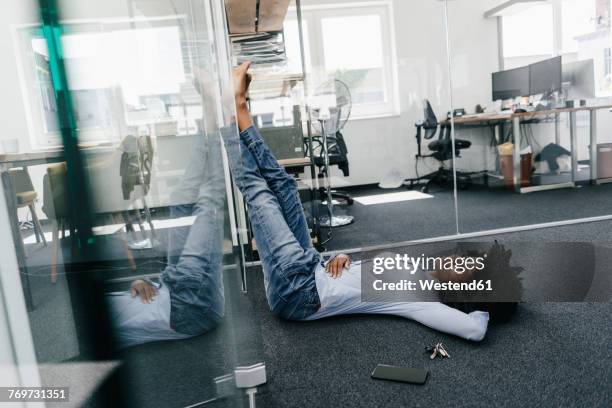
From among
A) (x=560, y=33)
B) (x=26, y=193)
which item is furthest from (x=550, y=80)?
(x=26, y=193)

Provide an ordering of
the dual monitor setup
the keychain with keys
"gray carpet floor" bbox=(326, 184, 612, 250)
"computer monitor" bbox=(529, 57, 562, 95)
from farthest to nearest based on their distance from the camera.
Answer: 1. "computer monitor" bbox=(529, 57, 562, 95)
2. the dual monitor setup
3. "gray carpet floor" bbox=(326, 184, 612, 250)
4. the keychain with keys

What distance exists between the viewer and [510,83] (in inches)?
135

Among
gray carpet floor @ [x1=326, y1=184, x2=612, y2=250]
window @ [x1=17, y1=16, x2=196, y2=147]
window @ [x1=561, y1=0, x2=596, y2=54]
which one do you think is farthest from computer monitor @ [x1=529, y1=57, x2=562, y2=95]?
window @ [x1=17, y1=16, x2=196, y2=147]

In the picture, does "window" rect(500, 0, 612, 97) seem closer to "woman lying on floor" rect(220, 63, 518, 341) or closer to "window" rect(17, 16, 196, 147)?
"woman lying on floor" rect(220, 63, 518, 341)

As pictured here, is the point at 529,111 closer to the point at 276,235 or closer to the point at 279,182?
the point at 279,182

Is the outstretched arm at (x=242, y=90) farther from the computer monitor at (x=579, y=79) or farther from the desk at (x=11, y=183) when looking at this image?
the computer monitor at (x=579, y=79)

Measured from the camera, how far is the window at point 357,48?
2953 mm

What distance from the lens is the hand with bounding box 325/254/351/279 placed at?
5.49 feet

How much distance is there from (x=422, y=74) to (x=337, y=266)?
1.88 m

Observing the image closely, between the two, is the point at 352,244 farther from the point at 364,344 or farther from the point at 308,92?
the point at 364,344

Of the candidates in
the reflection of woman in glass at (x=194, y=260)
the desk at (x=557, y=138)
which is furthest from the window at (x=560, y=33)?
the reflection of woman in glass at (x=194, y=260)

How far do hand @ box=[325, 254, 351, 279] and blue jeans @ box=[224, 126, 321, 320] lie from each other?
0.06 metres

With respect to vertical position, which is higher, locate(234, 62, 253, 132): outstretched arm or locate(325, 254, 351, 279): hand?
locate(234, 62, 253, 132): outstretched arm

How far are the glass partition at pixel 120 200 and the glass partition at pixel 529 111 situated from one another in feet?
8.42
